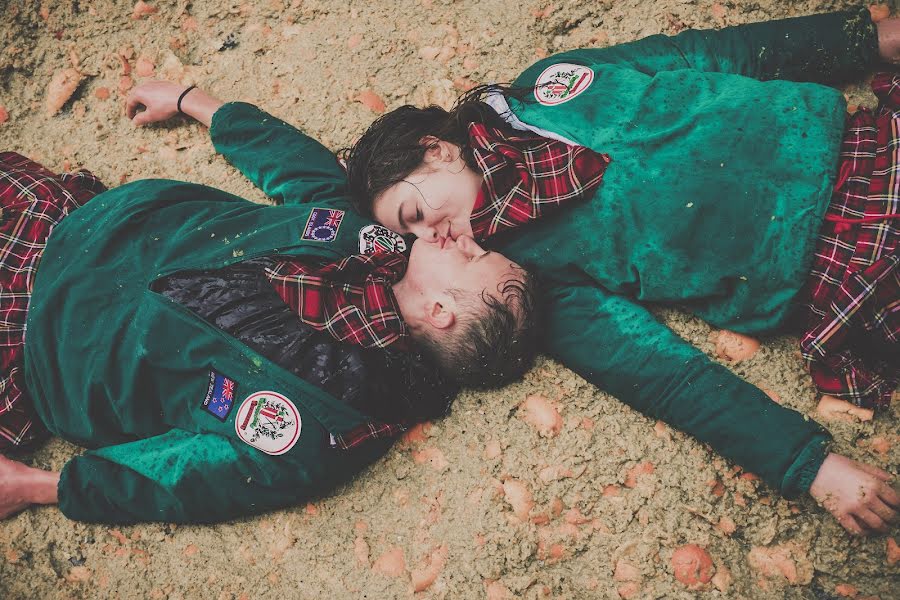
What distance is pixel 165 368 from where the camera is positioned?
139 centimetres

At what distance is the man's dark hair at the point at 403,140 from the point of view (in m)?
1.43

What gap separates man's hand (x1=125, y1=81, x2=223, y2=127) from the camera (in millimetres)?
1766

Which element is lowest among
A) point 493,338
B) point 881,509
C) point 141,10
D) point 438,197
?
point 881,509

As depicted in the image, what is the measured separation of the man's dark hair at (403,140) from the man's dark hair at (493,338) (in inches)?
12.2

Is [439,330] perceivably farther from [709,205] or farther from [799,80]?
[799,80]

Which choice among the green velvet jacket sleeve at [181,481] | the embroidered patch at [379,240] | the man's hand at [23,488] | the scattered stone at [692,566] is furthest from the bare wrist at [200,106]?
the scattered stone at [692,566]

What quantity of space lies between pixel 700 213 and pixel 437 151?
586 millimetres

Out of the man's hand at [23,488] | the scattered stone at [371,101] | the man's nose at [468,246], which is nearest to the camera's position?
the man's nose at [468,246]

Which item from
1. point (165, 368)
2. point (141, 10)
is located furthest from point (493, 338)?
point (141, 10)

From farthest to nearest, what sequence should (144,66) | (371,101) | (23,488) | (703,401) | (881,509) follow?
(144,66) < (371,101) < (23,488) < (703,401) < (881,509)

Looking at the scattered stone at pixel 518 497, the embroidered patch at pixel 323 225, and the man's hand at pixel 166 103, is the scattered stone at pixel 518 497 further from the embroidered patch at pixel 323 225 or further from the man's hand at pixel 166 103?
the man's hand at pixel 166 103

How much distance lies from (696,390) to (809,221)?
40 cm

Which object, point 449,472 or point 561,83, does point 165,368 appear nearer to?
point 449,472

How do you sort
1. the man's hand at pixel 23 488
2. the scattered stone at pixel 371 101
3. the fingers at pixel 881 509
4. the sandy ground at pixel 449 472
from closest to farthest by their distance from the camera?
the fingers at pixel 881 509 < the sandy ground at pixel 449 472 < the man's hand at pixel 23 488 < the scattered stone at pixel 371 101
